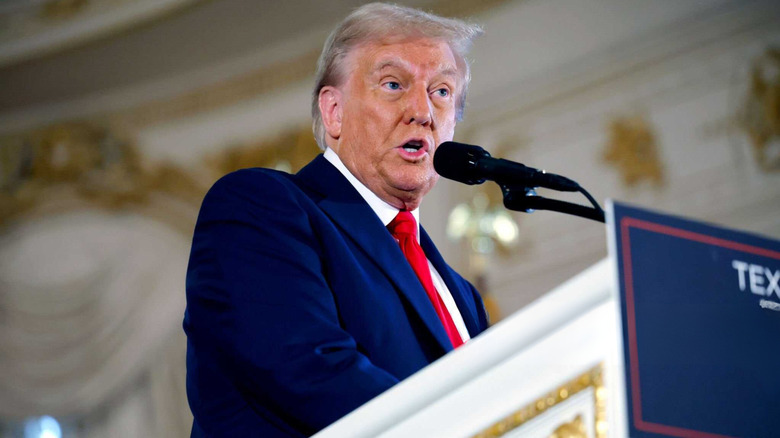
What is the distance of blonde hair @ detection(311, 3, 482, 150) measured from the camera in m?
2.14

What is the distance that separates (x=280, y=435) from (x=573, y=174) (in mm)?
4820

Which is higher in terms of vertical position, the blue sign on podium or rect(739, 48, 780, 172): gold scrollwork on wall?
rect(739, 48, 780, 172): gold scrollwork on wall

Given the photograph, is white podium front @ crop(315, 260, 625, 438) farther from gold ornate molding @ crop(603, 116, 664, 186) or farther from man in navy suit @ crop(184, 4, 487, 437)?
gold ornate molding @ crop(603, 116, 664, 186)

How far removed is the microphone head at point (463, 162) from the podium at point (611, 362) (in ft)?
2.54

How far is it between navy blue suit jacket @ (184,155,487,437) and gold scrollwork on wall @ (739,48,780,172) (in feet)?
12.7

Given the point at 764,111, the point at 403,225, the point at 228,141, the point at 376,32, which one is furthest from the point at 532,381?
the point at 228,141

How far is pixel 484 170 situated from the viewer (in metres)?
1.77

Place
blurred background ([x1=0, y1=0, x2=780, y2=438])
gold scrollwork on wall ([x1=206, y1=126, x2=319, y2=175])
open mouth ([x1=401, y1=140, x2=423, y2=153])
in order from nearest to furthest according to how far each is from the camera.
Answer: open mouth ([x1=401, y1=140, x2=423, y2=153])
blurred background ([x1=0, y1=0, x2=780, y2=438])
gold scrollwork on wall ([x1=206, y1=126, x2=319, y2=175])

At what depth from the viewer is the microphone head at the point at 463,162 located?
1.79 metres

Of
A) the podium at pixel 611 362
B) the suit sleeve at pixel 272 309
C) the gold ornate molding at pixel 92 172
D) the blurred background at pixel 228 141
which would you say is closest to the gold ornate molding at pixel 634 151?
the blurred background at pixel 228 141

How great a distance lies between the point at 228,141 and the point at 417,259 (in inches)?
232

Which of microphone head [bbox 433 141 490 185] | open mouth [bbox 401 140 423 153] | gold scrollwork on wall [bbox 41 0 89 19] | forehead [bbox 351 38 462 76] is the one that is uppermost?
gold scrollwork on wall [bbox 41 0 89 19]

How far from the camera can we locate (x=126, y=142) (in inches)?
308

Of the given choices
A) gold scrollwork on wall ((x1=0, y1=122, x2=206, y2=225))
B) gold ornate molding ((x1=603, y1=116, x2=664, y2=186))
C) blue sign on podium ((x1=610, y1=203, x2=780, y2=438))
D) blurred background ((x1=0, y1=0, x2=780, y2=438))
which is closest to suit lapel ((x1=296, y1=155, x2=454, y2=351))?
blue sign on podium ((x1=610, y1=203, x2=780, y2=438))
